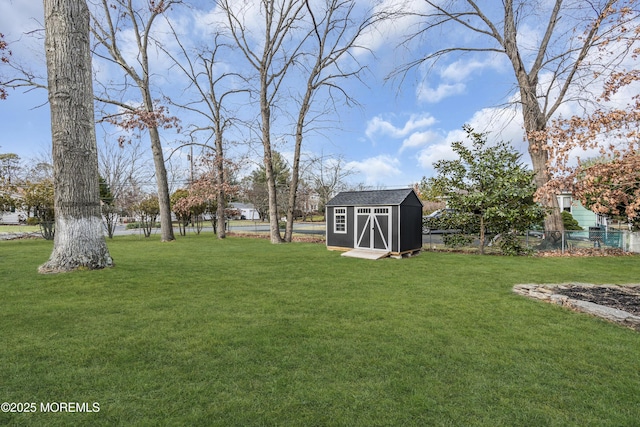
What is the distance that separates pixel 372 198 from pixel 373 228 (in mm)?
1014

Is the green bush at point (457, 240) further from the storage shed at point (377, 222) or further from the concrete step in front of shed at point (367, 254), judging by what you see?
the concrete step in front of shed at point (367, 254)

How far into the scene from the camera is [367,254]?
936 cm

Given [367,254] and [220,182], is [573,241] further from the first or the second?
[220,182]

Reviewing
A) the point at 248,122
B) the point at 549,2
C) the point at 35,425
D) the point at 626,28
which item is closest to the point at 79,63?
the point at 35,425

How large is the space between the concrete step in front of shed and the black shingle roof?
1.48 m

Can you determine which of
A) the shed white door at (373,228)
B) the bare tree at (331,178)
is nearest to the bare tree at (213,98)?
the shed white door at (373,228)

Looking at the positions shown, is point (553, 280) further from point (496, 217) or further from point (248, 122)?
point (248, 122)

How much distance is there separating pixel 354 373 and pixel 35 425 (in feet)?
6.71

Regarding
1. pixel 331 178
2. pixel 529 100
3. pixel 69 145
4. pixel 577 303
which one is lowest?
pixel 577 303

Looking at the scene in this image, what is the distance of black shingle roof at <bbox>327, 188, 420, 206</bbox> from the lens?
9.53m

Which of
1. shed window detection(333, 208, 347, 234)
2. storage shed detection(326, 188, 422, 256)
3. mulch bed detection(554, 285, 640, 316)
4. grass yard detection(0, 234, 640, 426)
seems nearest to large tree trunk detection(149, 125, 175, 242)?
storage shed detection(326, 188, 422, 256)

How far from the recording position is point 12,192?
44.1 ft

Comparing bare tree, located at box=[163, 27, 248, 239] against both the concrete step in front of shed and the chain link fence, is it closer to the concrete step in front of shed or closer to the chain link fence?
the concrete step in front of shed

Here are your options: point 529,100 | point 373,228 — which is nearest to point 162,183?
point 373,228
